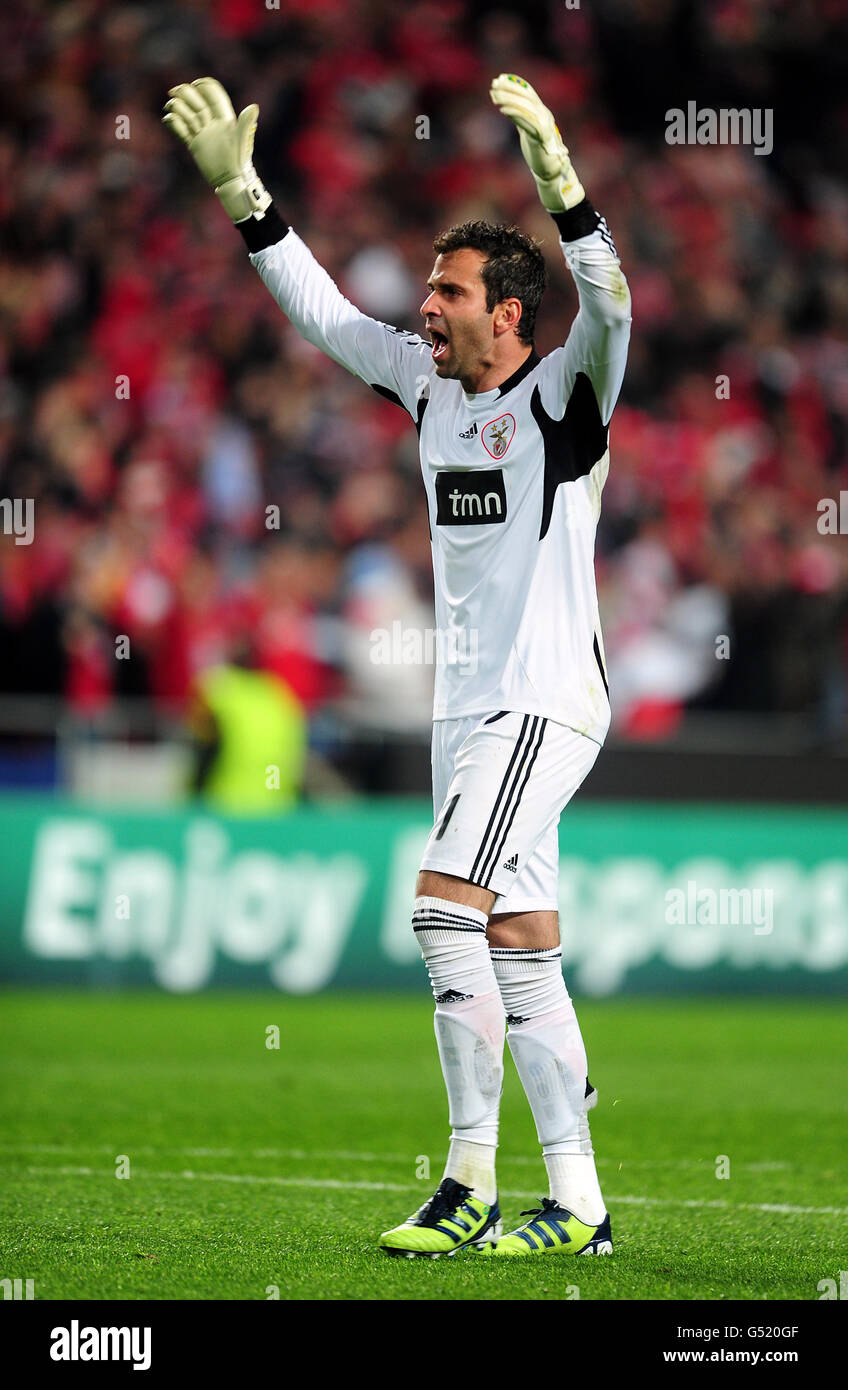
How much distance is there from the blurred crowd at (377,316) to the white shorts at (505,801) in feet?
25.4

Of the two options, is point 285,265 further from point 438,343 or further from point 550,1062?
point 550,1062

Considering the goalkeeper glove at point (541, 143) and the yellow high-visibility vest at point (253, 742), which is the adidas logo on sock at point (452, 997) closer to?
the goalkeeper glove at point (541, 143)

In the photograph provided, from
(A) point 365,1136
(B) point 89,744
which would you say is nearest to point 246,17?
(B) point 89,744

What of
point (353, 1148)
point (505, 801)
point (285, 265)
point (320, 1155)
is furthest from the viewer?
point (353, 1148)

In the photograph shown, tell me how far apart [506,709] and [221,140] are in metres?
1.89

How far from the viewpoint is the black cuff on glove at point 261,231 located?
5.95m

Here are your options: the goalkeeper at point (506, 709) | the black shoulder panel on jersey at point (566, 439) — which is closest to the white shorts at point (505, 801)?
the goalkeeper at point (506, 709)

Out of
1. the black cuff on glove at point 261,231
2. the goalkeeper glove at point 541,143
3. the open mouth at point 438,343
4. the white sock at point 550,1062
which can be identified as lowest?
the white sock at point 550,1062

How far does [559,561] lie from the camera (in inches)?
213

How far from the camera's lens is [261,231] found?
5.95 meters

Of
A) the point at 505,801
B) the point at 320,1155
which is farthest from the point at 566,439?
the point at 320,1155
